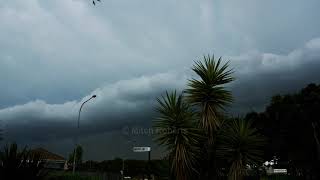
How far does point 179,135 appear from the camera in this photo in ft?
50.1

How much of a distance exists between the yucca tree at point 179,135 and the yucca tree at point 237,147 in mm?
922

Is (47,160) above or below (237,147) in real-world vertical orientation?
below

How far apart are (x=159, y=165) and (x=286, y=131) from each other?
116 feet

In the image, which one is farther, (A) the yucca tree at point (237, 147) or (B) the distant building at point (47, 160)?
(A) the yucca tree at point (237, 147)

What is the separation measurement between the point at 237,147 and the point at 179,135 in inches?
79.7

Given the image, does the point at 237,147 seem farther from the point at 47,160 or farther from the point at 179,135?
the point at 47,160

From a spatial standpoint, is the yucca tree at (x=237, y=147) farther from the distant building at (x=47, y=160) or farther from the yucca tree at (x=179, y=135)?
the distant building at (x=47, y=160)

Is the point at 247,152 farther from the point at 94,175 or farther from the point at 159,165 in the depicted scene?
the point at 94,175

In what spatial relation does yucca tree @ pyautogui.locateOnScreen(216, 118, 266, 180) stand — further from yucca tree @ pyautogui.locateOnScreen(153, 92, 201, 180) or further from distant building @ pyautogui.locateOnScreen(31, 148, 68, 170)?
distant building @ pyautogui.locateOnScreen(31, 148, 68, 170)

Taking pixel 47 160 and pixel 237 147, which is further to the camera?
pixel 237 147

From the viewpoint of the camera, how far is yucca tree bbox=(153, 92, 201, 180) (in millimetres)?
15125

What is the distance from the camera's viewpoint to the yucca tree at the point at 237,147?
1581 cm

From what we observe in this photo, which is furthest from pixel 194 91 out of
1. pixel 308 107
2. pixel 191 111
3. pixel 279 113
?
pixel 279 113

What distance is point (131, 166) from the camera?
4173 inches
